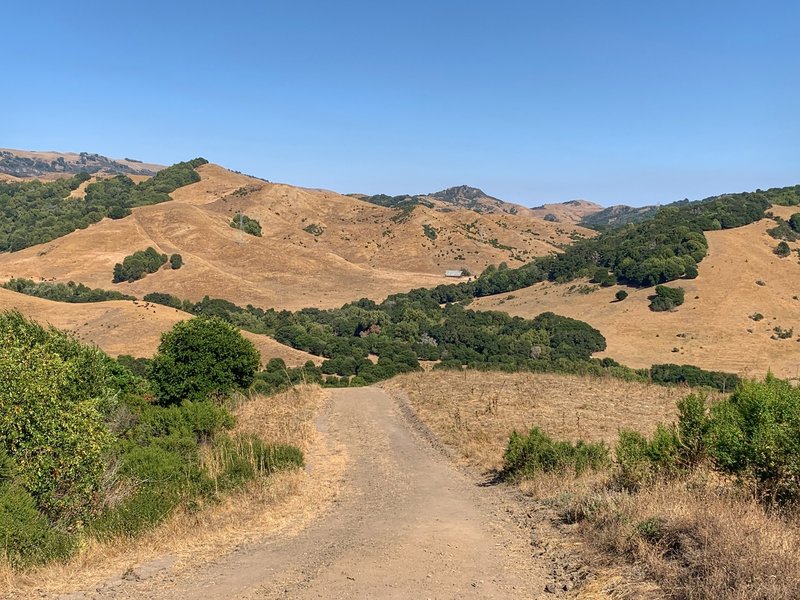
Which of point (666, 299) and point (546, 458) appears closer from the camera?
point (546, 458)

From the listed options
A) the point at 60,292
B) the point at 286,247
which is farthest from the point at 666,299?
the point at 60,292

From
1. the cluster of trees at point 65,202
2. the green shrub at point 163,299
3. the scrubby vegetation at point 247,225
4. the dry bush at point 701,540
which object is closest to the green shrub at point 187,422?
the dry bush at point 701,540

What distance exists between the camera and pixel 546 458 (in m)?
12.4

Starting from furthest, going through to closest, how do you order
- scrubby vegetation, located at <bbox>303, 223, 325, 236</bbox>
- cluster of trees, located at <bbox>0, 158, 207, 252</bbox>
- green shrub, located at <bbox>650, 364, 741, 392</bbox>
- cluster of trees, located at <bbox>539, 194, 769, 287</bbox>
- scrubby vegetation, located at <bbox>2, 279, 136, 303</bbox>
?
scrubby vegetation, located at <bbox>303, 223, 325, 236</bbox> → cluster of trees, located at <bbox>0, 158, 207, 252</bbox> → cluster of trees, located at <bbox>539, 194, 769, 287</bbox> → scrubby vegetation, located at <bbox>2, 279, 136, 303</bbox> → green shrub, located at <bbox>650, 364, 741, 392</bbox>

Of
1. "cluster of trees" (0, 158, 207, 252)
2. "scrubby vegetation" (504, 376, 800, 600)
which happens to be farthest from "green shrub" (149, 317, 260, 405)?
"cluster of trees" (0, 158, 207, 252)

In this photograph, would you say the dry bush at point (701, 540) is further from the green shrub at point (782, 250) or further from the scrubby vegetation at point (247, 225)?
the scrubby vegetation at point (247, 225)

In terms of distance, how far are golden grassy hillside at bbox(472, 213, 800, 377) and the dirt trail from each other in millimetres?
48339

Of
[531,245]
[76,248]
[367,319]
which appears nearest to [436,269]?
[531,245]

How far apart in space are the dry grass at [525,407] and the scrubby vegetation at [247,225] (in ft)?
326

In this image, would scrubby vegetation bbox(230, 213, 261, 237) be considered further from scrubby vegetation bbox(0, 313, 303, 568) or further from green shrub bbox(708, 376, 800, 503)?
green shrub bbox(708, 376, 800, 503)

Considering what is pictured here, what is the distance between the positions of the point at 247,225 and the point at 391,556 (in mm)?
120225

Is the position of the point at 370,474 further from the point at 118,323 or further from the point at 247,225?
the point at 247,225

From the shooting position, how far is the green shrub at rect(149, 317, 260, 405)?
2425cm


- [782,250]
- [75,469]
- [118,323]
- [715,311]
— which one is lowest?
[118,323]
